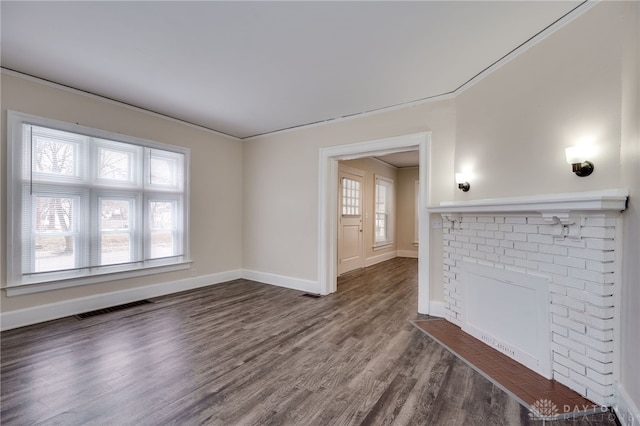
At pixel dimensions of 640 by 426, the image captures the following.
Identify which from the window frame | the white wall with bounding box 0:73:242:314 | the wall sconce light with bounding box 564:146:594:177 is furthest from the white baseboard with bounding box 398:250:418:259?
the wall sconce light with bounding box 564:146:594:177

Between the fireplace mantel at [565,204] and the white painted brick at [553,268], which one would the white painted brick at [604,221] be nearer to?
the fireplace mantel at [565,204]

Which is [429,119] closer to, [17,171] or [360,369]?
[360,369]

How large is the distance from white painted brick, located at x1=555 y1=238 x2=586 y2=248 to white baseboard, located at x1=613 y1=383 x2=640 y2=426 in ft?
2.87

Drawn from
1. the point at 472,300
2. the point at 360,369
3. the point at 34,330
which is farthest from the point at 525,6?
the point at 34,330

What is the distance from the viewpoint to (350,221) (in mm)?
6254

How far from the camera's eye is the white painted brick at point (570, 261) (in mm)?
1974

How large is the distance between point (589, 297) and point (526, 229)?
2.16ft

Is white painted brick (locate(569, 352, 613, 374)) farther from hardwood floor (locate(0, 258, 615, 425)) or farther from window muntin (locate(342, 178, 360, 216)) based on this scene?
window muntin (locate(342, 178, 360, 216))

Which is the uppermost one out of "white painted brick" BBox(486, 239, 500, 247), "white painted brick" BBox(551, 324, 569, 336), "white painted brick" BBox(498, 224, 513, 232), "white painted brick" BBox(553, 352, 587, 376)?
"white painted brick" BBox(498, 224, 513, 232)

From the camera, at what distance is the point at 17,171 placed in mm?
3047

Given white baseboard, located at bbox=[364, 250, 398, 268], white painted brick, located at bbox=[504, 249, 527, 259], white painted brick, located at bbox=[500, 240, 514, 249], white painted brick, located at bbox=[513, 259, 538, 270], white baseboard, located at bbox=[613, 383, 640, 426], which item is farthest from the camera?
white baseboard, located at bbox=[364, 250, 398, 268]

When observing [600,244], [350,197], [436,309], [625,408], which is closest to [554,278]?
[600,244]

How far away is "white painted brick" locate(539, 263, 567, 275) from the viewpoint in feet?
6.89

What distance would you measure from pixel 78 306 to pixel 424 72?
4.76 meters
